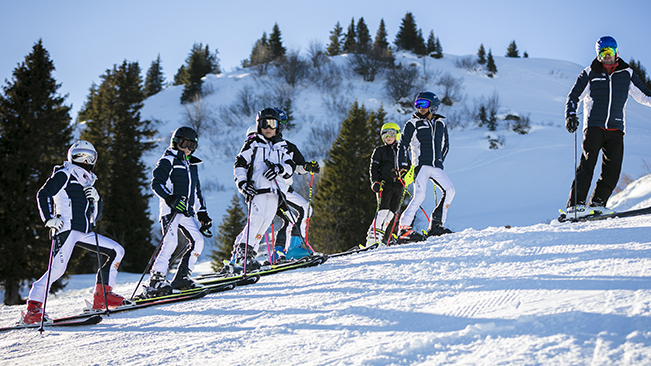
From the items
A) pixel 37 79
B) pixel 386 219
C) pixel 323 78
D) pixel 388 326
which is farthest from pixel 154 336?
pixel 323 78

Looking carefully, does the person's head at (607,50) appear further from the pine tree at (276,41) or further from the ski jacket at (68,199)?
the pine tree at (276,41)

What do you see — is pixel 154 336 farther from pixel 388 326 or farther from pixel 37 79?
pixel 37 79

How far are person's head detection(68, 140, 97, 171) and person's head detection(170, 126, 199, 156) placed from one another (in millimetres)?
961

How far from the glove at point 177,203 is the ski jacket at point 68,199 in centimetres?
90

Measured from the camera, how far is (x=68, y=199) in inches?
182

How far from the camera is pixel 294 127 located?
45062 millimetres

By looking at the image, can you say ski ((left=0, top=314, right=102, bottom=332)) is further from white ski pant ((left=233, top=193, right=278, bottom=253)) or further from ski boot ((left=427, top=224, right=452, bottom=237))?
ski boot ((left=427, top=224, right=452, bottom=237))

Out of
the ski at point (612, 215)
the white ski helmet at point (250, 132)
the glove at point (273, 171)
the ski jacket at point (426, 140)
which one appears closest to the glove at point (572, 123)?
the ski at point (612, 215)

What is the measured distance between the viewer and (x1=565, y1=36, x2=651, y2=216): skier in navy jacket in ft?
17.4

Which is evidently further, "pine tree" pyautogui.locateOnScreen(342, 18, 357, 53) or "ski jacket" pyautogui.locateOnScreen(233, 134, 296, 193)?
"pine tree" pyautogui.locateOnScreen(342, 18, 357, 53)

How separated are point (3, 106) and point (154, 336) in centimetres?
1654

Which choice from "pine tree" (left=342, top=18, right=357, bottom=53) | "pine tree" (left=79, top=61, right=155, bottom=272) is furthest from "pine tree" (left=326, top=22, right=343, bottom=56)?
"pine tree" (left=79, top=61, right=155, bottom=272)

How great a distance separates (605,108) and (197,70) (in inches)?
2490

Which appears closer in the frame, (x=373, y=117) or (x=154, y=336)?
(x=154, y=336)
